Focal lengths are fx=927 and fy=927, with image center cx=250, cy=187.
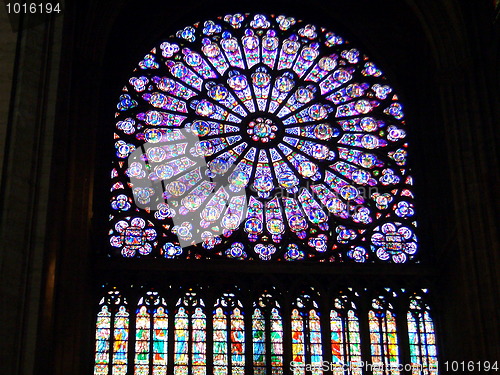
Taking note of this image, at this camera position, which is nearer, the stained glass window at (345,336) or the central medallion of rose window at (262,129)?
the stained glass window at (345,336)

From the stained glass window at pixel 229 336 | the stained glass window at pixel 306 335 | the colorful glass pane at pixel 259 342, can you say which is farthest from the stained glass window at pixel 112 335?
the stained glass window at pixel 306 335

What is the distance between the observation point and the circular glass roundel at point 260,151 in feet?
47.1

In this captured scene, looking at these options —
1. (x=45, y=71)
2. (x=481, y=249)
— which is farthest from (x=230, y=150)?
(x=45, y=71)

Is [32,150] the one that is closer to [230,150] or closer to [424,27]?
[230,150]

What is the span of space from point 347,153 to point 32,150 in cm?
753

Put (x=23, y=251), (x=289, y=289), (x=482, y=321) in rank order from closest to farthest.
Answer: (x=23, y=251)
(x=482, y=321)
(x=289, y=289)

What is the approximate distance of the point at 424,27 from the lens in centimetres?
1457

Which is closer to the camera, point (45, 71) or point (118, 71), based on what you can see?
point (45, 71)

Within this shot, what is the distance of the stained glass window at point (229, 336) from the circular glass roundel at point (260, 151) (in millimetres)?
834

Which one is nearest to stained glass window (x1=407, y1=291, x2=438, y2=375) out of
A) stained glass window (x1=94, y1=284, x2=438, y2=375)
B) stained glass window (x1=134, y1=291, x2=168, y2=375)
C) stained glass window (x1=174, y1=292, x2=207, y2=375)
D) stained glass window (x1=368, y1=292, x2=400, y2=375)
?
stained glass window (x1=94, y1=284, x2=438, y2=375)

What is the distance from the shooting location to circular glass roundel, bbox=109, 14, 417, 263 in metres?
14.4

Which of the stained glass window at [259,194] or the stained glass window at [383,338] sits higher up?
the stained glass window at [259,194]

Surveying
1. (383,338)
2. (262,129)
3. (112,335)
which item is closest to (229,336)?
(112,335)

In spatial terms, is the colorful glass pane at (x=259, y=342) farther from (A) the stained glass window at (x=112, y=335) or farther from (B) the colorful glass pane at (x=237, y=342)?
(A) the stained glass window at (x=112, y=335)
